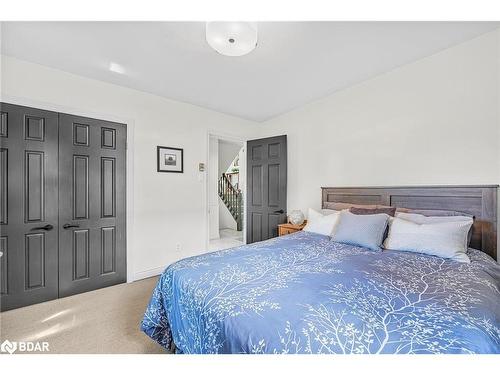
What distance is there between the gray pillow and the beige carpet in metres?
1.82

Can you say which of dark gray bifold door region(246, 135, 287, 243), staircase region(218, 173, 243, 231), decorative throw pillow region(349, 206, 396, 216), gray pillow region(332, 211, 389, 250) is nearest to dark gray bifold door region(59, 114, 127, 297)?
dark gray bifold door region(246, 135, 287, 243)

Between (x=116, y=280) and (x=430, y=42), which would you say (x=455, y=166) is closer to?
(x=430, y=42)

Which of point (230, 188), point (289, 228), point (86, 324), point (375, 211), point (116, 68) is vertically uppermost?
point (116, 68)

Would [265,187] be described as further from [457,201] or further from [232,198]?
[232,198]

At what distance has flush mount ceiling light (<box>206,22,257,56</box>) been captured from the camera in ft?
5.05

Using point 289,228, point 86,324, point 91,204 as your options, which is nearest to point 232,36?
point 91,204

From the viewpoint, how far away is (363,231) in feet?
7.05

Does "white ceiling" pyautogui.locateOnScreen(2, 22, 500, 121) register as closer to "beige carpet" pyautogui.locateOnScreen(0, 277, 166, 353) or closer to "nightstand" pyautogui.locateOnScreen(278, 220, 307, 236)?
"nightstand" pyautogui.locateOnScreen(278, 220, 307, 236)

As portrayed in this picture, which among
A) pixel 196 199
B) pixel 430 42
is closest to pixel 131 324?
pixel 196 199

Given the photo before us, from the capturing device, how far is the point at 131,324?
6.72 feet

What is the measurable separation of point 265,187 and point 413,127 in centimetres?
222

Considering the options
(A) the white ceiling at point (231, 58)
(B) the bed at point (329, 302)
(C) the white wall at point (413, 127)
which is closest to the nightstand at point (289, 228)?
(C) the white wall at point (413, 127)

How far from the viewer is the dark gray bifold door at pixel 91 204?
2.54 metres
